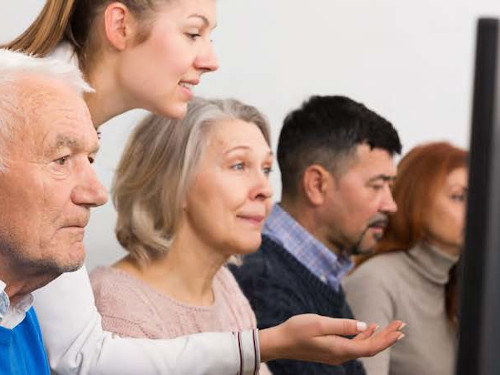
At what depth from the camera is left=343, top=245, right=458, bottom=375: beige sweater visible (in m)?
2.28

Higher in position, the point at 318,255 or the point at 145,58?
the point at 145,58

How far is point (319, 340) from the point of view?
1.36m

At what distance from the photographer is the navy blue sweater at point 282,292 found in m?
1.93

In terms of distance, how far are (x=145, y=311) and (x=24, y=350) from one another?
0.52m

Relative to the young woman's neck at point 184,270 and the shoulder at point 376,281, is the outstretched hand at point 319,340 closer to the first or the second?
the young woman's neck at point 184,270

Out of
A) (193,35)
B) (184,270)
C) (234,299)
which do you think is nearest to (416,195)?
(234,299)

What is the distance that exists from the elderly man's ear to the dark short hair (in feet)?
0.04

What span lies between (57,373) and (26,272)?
0.76ft

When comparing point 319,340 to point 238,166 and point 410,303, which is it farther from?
point 410,303

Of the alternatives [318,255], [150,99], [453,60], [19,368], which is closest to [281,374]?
[318,255]

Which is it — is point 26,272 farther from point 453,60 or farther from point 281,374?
point 453,60

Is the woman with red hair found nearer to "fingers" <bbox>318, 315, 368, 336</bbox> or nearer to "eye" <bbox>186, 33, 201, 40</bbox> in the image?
"eye" <bbox>186, 33, 201, 40</bbox>

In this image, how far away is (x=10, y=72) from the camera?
1151 millimetres

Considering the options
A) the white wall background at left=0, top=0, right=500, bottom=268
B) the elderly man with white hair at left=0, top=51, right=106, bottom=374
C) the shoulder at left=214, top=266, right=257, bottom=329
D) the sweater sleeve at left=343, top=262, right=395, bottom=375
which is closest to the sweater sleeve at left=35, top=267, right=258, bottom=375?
the elderly man with white hair at left=0, top=51, right=106, bottom=374
